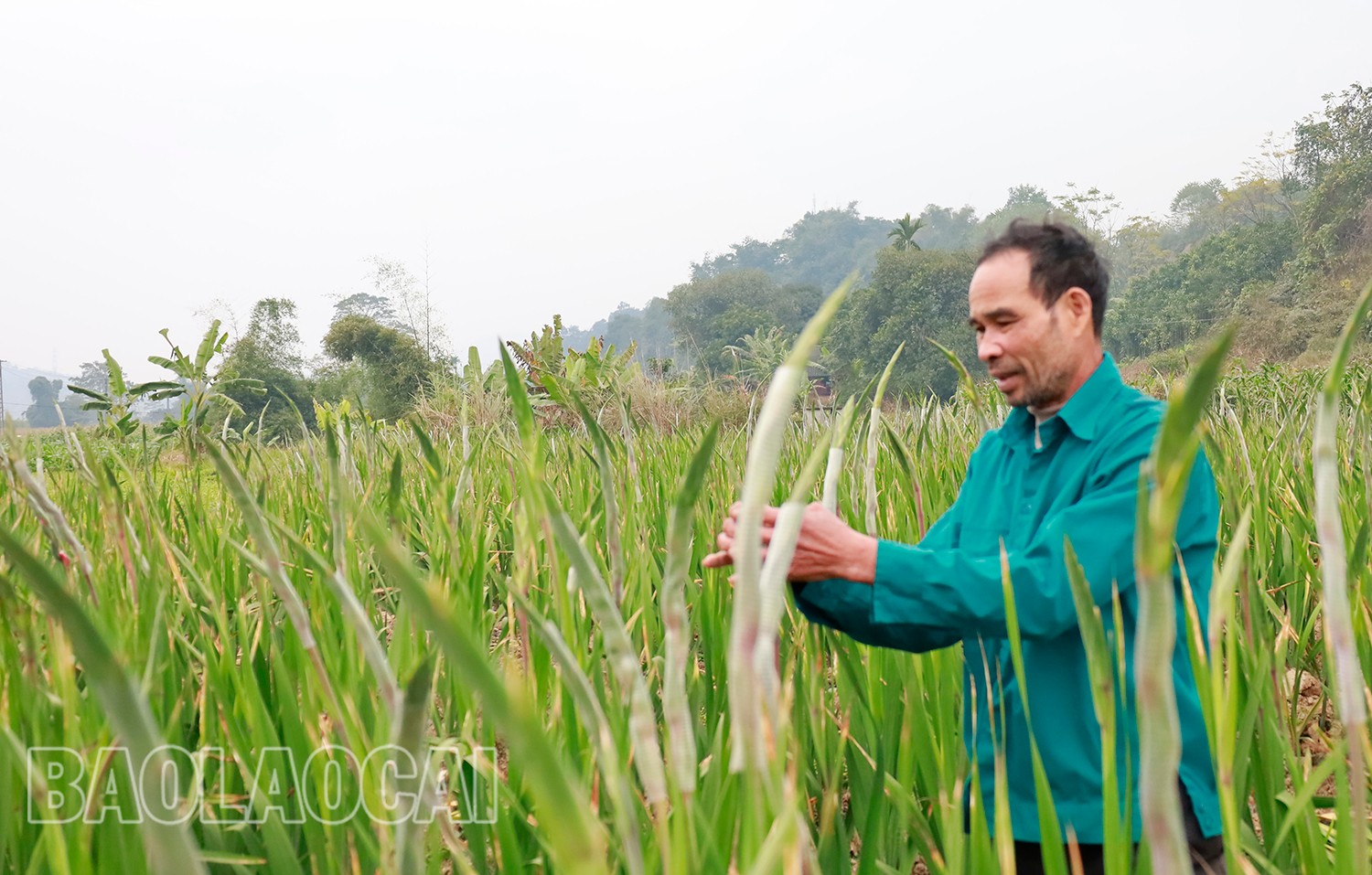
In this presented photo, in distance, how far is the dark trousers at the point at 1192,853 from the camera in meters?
1.08

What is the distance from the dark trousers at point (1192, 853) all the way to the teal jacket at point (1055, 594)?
2 cm

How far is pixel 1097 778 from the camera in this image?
1086 millimetres

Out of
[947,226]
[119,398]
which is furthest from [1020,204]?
[119,398]

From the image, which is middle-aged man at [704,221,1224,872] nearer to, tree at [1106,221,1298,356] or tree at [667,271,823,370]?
tree at [1106,221,1298,356]

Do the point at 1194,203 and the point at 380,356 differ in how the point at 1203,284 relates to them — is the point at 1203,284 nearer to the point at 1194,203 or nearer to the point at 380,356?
the point at 380,356

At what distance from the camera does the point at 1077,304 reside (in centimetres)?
123

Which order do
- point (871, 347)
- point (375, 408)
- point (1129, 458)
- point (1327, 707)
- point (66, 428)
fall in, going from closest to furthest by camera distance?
point (1129, 458) → point (66, 428) → point (1327, 707) → point (375, 408) → point (871, 347)

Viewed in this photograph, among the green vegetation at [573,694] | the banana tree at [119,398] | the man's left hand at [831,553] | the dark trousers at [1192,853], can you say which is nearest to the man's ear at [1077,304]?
the green vegetation at [573,694]

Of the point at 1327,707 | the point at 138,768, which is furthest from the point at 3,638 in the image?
the point at 1327,707

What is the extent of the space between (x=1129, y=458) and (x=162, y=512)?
2.10 m

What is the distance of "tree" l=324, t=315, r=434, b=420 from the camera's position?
22.1 meters

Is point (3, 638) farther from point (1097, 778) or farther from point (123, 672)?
point (1097, 778)

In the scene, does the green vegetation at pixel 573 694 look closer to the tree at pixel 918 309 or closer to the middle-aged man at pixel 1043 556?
the middle-aged man at pixel 1043 556

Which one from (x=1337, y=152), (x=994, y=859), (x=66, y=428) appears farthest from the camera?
(x=1337, y=152)
